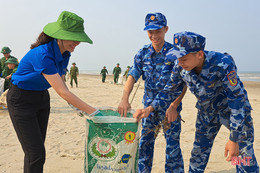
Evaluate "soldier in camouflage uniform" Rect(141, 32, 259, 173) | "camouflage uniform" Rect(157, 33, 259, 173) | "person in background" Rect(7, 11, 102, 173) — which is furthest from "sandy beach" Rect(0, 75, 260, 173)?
"person in background" Rect(7, 11, 102, 173)

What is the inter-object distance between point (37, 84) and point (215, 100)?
1641mm

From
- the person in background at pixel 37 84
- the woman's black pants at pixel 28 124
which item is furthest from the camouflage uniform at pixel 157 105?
the woman's black pants at pixel 28 124

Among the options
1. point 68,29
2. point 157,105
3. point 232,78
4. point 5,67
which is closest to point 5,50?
point 5,67

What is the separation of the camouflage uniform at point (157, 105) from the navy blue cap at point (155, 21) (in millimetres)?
229

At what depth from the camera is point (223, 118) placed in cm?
219

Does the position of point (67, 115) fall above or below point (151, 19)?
below

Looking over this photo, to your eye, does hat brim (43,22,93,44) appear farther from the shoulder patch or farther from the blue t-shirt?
the shoulder patch

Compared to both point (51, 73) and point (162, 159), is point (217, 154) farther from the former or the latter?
point (51, 73)

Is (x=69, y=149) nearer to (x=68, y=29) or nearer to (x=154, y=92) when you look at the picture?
(x=154, y=92)

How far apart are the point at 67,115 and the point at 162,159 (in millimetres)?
3734

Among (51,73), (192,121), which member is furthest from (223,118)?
(192,121)

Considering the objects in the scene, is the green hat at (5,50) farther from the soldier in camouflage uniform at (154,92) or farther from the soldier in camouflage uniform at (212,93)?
the soldier in camouflage uniform at (212,93)

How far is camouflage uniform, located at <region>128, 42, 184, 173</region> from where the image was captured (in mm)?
2523

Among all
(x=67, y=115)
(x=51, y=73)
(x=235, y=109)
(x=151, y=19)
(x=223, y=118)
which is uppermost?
(x=151, y=19)
